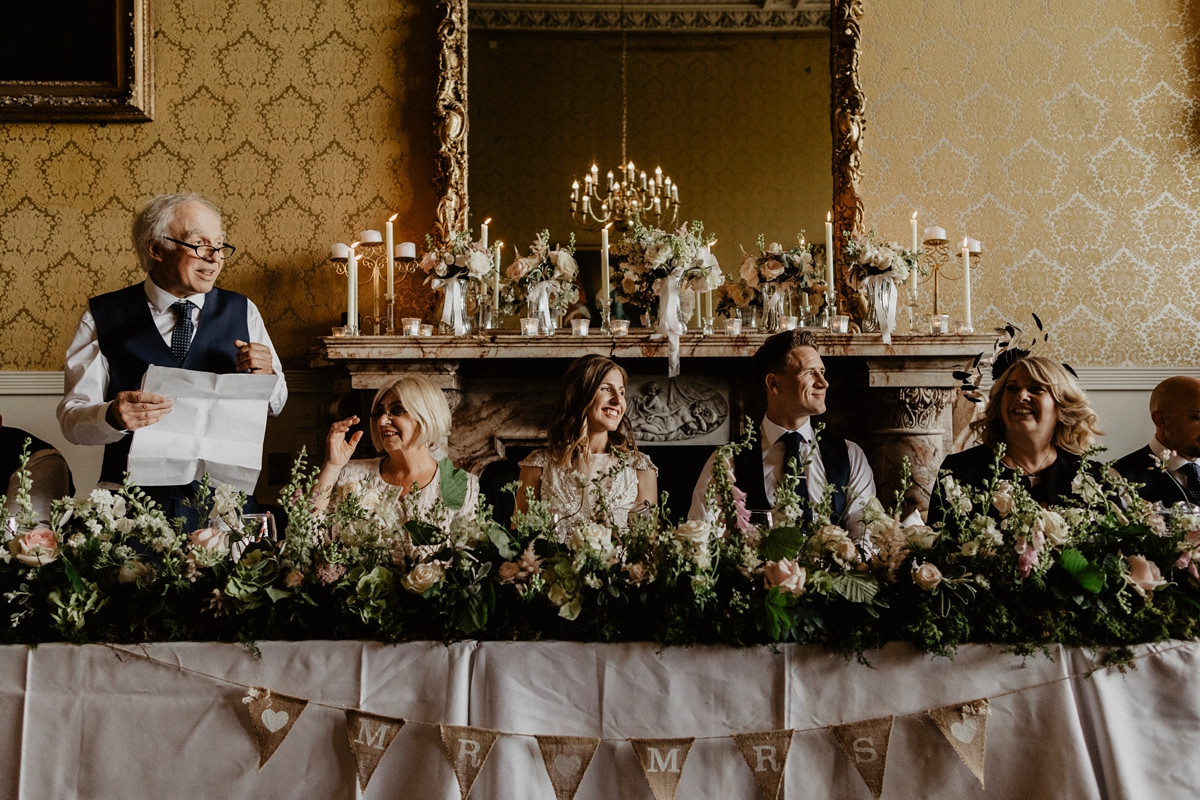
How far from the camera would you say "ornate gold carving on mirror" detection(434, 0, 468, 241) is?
12.0ft

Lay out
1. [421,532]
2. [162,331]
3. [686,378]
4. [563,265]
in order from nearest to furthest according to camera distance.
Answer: [421,532], [162,331], [563,265], [686,378]

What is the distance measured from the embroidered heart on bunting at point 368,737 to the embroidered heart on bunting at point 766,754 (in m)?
0.56

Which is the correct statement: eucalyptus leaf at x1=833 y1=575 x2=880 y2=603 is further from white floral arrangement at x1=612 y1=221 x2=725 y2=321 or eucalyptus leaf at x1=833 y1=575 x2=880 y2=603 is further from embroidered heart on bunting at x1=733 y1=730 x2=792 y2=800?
white floral arrangement at x1=612 y1=221 x2=725 y2=321

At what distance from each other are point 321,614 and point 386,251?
94.4 inches

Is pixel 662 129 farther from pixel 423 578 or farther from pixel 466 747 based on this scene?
pixel 466 747

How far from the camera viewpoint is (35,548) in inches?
57.2

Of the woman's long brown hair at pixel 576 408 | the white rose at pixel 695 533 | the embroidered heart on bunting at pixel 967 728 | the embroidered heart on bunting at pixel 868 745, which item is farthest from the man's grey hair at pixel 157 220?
the embroidered heart on bunting at pixel 967 728

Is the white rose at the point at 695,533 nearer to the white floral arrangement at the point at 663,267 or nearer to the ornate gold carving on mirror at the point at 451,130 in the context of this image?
the white floral arrangement at the point at 663,267

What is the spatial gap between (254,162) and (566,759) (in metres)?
3.25

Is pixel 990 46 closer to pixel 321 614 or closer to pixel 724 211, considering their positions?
pixel 724 211

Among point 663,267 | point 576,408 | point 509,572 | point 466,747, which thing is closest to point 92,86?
point 663,267

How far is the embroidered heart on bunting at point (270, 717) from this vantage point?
4.58 feet

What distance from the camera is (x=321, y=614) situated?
1474mm

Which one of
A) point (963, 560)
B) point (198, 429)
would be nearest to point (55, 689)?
point (198, 429)
